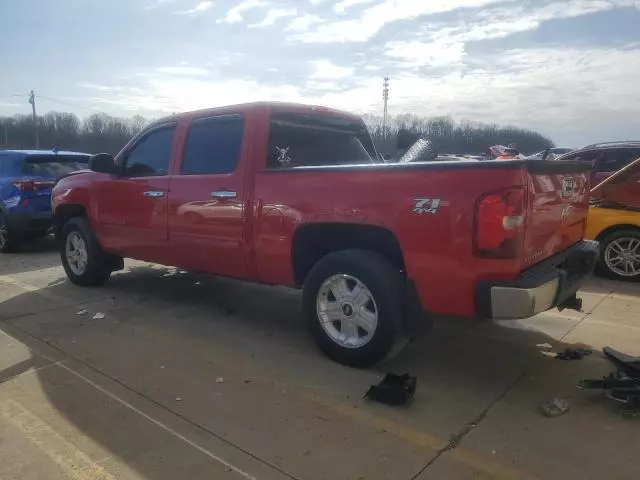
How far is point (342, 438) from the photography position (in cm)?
291

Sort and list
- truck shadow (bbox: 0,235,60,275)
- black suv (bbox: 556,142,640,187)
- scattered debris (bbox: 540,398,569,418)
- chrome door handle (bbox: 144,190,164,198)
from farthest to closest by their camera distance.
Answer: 1. black suv (bbox: 556,142,640,187)
2. truck shadow (bbox: 0,235,60,275)
3. chrome door handle (bbox: 144,190,164,198)
4. scattered debris (bbox: 540,398,569,418)

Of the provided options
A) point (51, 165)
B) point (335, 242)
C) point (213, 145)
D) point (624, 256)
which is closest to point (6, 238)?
point (51, 165)

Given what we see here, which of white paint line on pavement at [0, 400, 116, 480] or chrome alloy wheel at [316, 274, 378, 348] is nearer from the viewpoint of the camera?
white paint line on pavement at [0, 400, 116, 480]

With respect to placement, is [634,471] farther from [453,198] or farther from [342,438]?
[453,198]

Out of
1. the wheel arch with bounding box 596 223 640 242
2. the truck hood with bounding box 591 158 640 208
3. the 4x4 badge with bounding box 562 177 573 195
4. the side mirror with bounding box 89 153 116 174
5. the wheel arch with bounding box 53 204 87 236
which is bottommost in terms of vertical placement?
the wheel arch with bounding box 596 223 640 242

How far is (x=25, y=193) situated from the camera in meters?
8.73

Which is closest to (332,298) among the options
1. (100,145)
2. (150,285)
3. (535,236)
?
(535,236)

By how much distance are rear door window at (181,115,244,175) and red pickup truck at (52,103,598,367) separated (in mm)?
14

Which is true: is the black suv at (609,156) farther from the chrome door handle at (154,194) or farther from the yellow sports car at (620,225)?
the chrome door handle at (154,194)

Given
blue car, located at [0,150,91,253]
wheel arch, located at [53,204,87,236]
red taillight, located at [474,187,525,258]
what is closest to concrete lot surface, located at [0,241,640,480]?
red taillight, located at [474,187,525,258]

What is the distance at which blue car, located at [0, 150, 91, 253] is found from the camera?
876cm

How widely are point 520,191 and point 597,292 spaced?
3.83 m

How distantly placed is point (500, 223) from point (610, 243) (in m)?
4.58

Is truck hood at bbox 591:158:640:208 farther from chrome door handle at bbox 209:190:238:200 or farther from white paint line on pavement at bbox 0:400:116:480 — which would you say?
white paint line on pavement at bbox 0:400:116:480
